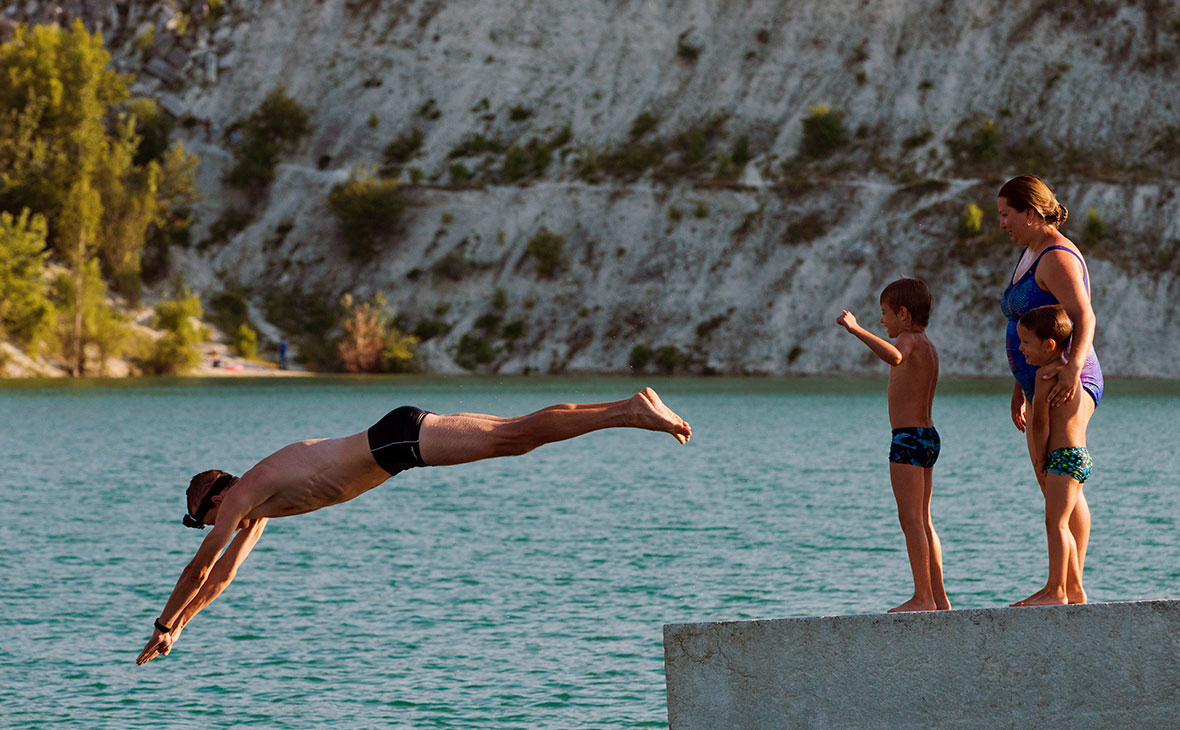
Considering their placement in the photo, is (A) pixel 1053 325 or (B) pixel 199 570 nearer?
(A) pixel 1053 325

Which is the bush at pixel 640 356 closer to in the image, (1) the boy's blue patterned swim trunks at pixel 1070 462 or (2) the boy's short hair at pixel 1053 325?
(1) the boy's blue patterned swim trunks at pixel 1070 462

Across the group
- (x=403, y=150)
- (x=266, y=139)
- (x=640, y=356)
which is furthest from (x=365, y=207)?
(x=640, y=356)

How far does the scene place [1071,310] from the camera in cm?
807

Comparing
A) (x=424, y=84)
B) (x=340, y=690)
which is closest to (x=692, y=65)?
(x=424, y=84)

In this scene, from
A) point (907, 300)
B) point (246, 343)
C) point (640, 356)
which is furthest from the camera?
point (246, 343)

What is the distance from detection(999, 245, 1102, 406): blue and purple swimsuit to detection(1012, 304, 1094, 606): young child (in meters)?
0.09

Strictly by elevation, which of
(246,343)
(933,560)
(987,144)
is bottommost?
(933,560)

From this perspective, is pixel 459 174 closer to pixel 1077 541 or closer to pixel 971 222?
pixel 971 222

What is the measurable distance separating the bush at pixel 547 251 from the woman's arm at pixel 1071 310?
2809 inches

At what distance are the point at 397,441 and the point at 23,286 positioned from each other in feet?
220

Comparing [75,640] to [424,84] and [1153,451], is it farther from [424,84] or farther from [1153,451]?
[424,84]

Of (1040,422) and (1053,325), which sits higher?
(1053,325)

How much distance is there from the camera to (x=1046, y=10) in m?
80.2

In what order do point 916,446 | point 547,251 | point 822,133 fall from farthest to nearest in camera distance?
point 822,133, point 547,251, point 916,446
